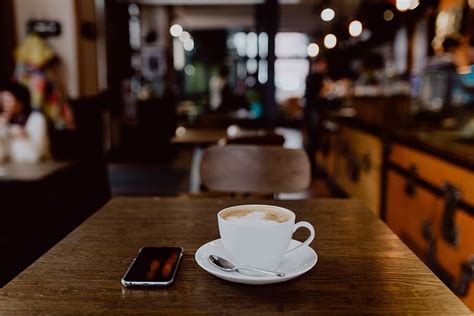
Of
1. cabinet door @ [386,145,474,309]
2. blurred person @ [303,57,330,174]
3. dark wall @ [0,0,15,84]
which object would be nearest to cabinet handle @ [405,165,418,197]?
cabinet door @ [386,145,474,309]

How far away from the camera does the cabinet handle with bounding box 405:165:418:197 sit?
11.6 ft

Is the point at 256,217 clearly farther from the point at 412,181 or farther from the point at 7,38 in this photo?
the point at 7,38

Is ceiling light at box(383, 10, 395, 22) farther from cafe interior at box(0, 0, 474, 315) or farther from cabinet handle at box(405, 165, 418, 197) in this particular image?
cabinet handle at box(405, 165, 418, 197)

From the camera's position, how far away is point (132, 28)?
10.9 metres

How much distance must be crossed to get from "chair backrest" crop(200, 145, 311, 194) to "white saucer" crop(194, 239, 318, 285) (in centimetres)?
101

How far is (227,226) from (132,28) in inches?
420

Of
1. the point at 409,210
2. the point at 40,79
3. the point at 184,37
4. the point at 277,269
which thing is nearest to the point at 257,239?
the point at 277,269

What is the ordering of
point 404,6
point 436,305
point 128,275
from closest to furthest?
point 436,305, point 128,275, point 404,6

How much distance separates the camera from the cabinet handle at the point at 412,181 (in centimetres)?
354

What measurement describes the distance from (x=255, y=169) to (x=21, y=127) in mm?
1799

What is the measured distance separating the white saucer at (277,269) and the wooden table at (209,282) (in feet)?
0.06

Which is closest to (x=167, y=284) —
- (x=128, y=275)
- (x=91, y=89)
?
(x=128, y=275)

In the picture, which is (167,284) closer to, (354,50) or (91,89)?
(91,89)

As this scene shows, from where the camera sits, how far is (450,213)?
9.43 feet
